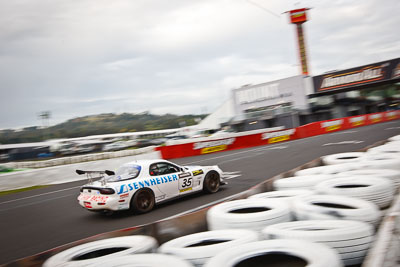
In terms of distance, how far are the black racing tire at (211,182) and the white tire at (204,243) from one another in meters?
5.12

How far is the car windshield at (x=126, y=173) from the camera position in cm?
715

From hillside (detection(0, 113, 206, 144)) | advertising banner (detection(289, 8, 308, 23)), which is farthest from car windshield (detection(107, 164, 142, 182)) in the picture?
hillside (detection(0, 113, 206, 144))

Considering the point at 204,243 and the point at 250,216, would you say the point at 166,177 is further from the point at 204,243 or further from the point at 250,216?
the point at 204,243

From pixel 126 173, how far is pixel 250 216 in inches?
169

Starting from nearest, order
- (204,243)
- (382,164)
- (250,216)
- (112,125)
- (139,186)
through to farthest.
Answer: (204,243), (250,216), (382,164), (139,186), (112,125)

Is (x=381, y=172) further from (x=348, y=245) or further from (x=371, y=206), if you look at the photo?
(x=348, y=245)

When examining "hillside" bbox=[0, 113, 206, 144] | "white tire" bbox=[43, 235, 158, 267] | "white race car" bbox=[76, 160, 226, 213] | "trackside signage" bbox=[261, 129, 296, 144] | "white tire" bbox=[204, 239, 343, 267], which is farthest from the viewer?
"hillside" bbox=[0, 113, 206, 144]

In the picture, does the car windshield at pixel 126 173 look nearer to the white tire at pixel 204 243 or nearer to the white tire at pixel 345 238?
the white tire at pixel 204 243

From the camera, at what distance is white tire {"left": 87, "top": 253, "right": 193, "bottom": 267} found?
8.72 feet

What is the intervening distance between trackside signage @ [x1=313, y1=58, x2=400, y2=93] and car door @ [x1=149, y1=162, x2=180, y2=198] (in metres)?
37.7

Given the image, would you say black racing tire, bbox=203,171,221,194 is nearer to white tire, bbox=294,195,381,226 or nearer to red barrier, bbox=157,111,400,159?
white tire, bbox=294,195,381,226

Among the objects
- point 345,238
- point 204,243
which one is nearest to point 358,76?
point 345,238

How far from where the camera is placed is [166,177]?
7.64m

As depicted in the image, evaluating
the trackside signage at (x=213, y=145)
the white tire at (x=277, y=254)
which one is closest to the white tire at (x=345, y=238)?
the white tire at (x=277, y=254)
